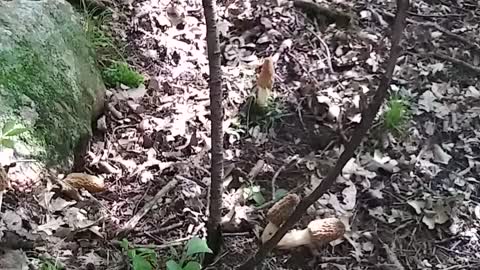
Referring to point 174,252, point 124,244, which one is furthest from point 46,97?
point 174,252

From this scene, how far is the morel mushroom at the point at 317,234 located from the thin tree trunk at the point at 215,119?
1.11 ft

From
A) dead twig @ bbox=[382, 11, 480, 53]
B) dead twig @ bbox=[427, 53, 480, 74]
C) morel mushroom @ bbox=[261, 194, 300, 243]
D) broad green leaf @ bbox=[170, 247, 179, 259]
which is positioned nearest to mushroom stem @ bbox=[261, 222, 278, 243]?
morel mushroom @ bbox=[261, 194, 300, 243]

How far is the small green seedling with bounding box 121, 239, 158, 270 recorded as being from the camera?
8.88 feet

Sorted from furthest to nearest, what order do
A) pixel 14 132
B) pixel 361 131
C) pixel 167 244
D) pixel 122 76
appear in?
pixel 122 76 < pixel 167 244 < pixel 14 132 < pixel 361 131

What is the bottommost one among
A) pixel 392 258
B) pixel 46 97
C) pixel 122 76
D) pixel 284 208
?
pixel 392 258

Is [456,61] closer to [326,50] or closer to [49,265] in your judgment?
[326,50]

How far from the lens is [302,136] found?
3633 mm

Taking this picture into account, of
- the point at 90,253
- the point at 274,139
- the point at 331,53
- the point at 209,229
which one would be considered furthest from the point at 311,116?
the point at 90,253

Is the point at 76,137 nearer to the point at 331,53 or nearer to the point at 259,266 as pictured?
the point at 259,266

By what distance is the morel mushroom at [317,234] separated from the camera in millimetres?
2965

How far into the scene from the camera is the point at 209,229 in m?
2.87

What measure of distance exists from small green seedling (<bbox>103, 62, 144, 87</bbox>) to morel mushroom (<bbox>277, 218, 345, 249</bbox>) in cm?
139

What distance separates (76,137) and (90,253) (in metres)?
0.68

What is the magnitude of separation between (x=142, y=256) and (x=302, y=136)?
1.17 meters
